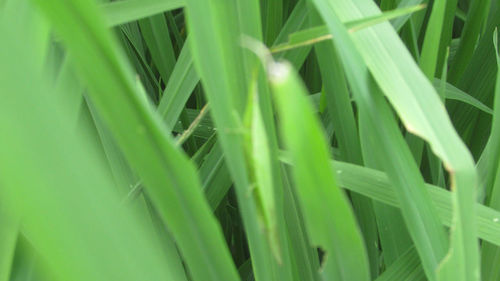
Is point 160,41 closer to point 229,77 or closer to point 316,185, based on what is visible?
point 229,77

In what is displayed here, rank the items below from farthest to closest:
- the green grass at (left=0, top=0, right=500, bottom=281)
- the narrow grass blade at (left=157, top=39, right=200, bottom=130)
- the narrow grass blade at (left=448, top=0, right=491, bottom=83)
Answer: the narrow grass blade at (left=448, top=0, right=491, bottom=83), the narrow grass blade at (left=157, top=39, right=200, bottom=130), the green grass at (left=0, top=0, right=500, bottom=281)

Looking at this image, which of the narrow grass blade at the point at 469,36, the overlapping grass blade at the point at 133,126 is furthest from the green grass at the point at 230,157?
the narrow grass blade at the point at 469,36

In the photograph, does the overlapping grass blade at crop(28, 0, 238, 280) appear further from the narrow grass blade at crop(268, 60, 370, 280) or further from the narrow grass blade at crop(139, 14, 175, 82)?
the narrow grass blade at crop(139, 14, 175, 82)

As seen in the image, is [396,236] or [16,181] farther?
[396,236]

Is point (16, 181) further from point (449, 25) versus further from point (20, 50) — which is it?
point (449, 25)

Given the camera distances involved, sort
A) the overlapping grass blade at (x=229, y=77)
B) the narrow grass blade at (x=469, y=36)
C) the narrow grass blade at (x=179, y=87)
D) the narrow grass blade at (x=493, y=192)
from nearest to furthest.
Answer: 1. the overlapping grass blade at (x=229, y=77)
2. the narrow grass blade at (x=493, y=192)
3. the narrow grass blade at (x=179, y=87)
4. the narrow grass blade at (x=469, y=36)

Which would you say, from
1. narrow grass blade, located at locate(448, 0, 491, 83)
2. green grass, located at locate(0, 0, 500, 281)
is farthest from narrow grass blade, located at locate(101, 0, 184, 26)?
narrow grass blade, located at locate(448, 0, 491, 83)

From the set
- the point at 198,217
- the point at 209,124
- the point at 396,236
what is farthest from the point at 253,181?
the point at 209,124

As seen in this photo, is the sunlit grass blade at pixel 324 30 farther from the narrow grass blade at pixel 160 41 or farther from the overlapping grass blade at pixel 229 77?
the narrow grass blade at pixel 160 41
